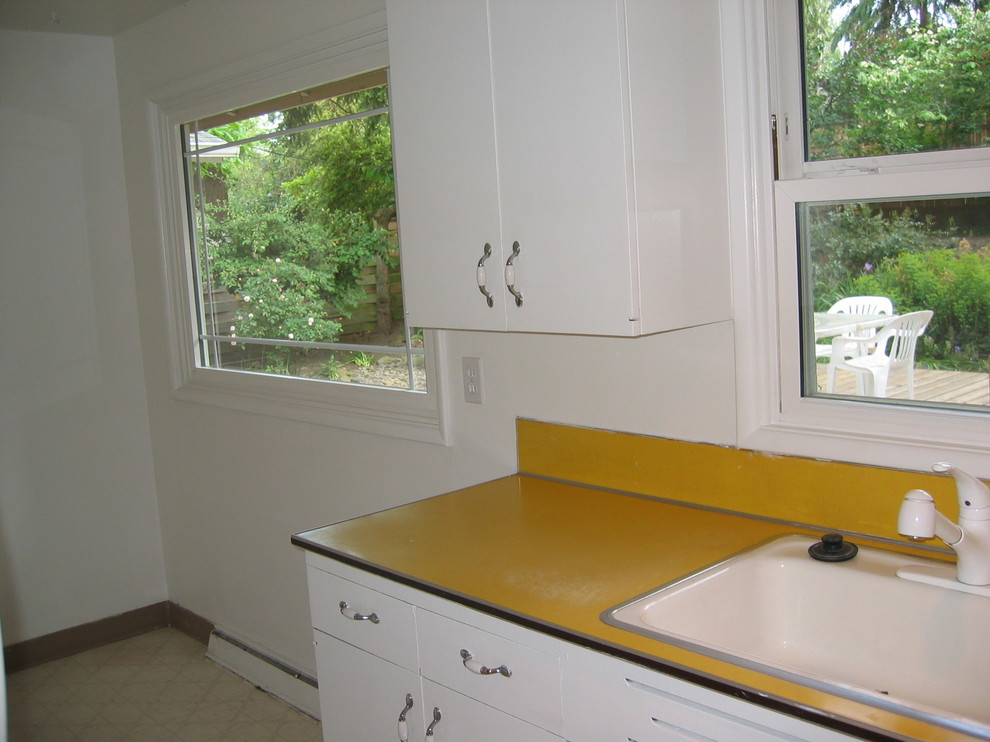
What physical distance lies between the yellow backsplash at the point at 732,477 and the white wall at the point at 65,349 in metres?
2.17

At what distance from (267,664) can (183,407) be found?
1044 millimetres

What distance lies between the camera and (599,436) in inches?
83.7

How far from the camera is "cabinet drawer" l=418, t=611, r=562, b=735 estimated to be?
58.3 inches

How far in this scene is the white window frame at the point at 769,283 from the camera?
5.57 feet

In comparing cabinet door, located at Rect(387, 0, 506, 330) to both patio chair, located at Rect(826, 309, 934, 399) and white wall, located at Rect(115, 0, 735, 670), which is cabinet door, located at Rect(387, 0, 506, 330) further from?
patio chair, located at Rect(826, 309, 934, 399)

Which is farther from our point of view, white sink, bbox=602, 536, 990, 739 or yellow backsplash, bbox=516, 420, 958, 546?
yellow backsplash, bbox=516, 420, 958, 546

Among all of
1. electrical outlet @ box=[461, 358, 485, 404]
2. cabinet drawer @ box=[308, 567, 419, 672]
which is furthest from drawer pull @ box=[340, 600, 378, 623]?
electrical outlet @ box=[461, 358, 485, 404]

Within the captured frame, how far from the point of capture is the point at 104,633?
3.78m

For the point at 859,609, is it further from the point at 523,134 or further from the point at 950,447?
the point at 523,134

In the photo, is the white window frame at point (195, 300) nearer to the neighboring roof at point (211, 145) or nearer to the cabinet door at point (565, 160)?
the neighboring roof at point (211, 145)

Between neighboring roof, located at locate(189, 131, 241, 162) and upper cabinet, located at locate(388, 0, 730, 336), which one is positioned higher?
neighboring roof, located at locate(189, 131, 241, 162)

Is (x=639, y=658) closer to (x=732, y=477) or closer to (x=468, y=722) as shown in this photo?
(x=468, y=722)

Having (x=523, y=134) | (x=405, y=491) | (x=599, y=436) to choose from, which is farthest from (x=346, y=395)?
(x=523, y=134)

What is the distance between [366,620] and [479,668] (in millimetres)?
341
